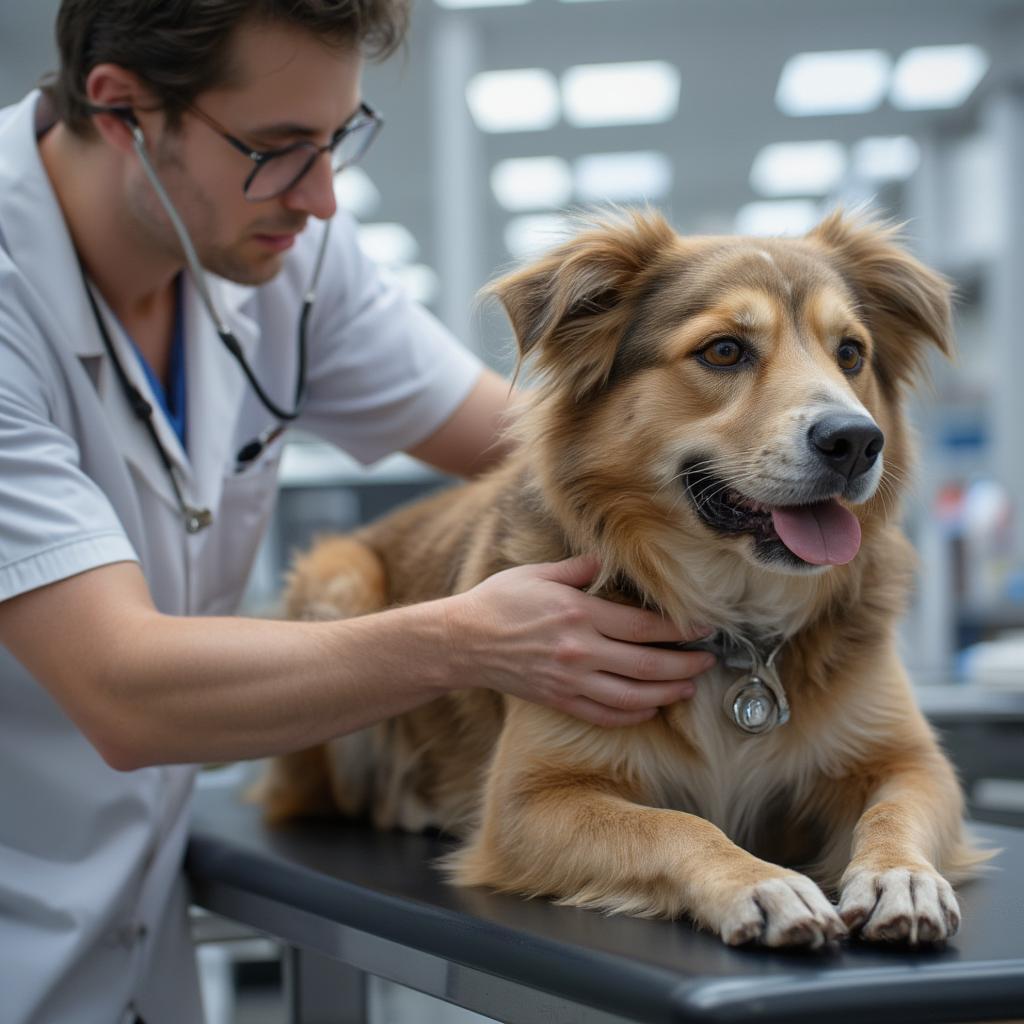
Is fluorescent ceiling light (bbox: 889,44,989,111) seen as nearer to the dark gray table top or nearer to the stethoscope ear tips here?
the stethoscope ear tips

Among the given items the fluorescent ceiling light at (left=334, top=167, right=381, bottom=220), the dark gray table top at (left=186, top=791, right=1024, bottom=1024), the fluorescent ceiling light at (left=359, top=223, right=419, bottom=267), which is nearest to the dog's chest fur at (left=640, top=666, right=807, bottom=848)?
the dark gray table top at (left=186, top=791, right=1024, bottom=1024)

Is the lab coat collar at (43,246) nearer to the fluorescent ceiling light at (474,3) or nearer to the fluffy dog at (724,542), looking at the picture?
the fluffy dog at (724,542)

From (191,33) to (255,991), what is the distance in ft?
11.2

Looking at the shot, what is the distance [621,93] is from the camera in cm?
698

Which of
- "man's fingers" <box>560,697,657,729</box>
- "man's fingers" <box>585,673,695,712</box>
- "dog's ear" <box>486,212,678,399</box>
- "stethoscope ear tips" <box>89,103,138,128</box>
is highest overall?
"stethoscope ear tips" <box>89,103,138,128</box>

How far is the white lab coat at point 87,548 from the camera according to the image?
4.27ft

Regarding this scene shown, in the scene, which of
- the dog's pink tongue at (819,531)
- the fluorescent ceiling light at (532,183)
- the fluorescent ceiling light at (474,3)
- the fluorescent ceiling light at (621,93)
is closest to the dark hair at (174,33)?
the dog's pink tongue at (819,531)

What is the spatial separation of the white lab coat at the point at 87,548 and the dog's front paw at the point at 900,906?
0.85 m

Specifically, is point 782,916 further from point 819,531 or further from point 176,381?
point 176,381

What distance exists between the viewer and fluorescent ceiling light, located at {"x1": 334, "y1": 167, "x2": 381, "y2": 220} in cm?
836

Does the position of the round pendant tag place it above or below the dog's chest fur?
above

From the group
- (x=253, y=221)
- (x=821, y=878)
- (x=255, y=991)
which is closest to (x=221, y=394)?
(x=253, y=221)

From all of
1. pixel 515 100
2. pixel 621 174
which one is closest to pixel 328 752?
pixel 515 100

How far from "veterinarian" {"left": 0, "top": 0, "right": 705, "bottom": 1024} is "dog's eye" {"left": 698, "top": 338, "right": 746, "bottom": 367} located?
30cm
